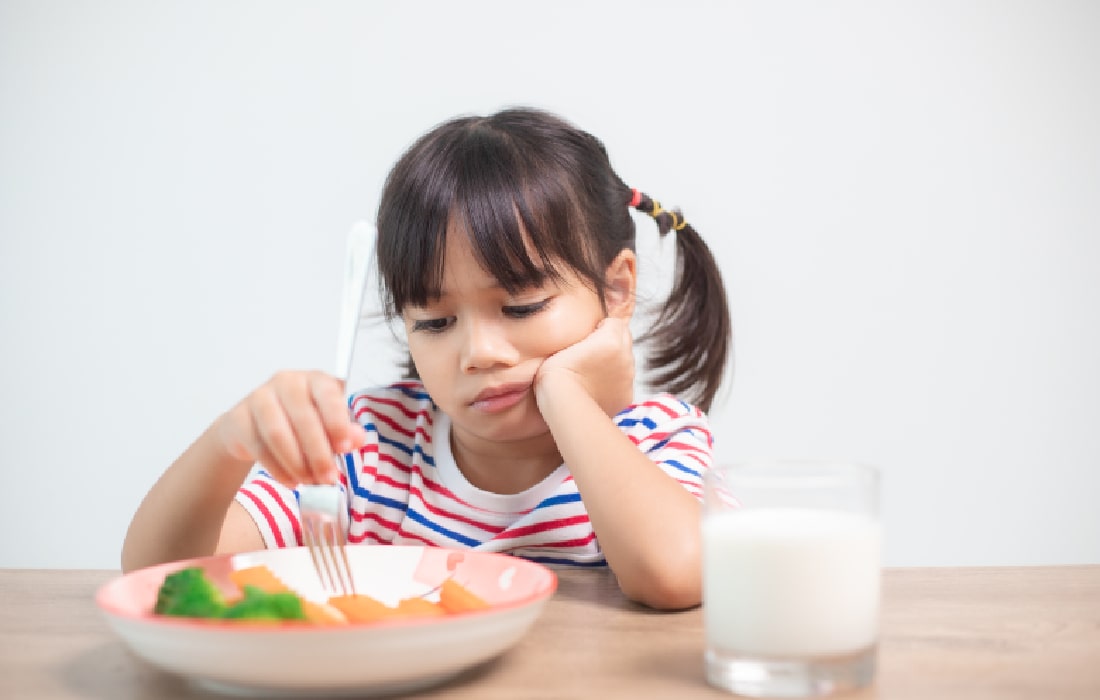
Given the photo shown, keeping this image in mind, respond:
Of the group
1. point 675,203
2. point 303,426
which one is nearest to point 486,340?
point 303,426

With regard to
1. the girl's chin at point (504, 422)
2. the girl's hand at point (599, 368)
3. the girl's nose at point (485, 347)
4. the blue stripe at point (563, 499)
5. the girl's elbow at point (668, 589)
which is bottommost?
the blue stripe at point (563, 499)

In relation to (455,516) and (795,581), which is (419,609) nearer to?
(795,581)

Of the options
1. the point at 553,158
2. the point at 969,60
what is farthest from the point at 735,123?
the point at 553,158

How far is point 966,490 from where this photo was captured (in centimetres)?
246

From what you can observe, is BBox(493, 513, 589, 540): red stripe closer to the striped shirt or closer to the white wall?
the striped shirt

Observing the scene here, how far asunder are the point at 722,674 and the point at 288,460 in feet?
1.13

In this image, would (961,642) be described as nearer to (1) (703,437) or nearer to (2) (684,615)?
(2) (684,615)

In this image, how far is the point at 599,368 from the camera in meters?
1.14

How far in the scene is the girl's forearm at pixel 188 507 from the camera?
38.6 inches

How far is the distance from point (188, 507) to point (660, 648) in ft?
1.57

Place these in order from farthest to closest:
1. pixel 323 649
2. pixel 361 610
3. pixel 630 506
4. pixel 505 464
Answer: pixel 505 464 → pixel 630 506 → pixel 361 610 → pixel 323 649

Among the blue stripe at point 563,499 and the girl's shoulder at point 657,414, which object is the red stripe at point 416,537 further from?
the girl's shoulder at point 657,414

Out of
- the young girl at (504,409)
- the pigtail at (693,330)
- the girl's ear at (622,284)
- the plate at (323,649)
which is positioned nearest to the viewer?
the plate at (323,649)

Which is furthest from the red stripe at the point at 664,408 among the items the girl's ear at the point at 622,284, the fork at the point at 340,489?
the fork at the point at 340,489
